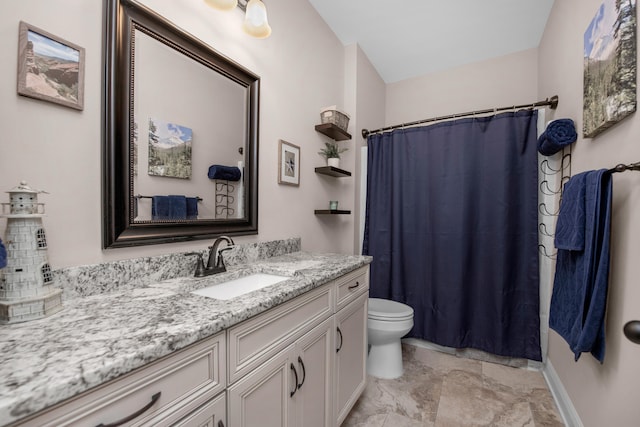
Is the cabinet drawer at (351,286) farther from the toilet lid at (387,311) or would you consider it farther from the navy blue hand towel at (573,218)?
the navy blue hand towel at (573,218)

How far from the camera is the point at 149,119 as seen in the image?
1093 millimetres

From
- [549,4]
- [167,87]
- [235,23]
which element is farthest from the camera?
Result: [549,4]

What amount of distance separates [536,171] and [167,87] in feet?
7.72

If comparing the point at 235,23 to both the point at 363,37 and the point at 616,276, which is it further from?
the point at 616,276

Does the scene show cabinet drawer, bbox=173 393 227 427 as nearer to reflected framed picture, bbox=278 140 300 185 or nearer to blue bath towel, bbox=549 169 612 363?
reflected framed picture, bbox=278 140 300 185

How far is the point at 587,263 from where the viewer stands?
113 cm

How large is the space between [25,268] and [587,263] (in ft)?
6.15

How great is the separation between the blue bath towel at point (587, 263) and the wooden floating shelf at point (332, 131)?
142 centimetres

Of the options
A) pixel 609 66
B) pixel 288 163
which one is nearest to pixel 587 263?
pixel 609 66

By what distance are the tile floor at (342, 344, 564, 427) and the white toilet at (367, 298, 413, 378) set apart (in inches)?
2.9

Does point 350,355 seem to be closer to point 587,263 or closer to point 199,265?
point 199,265

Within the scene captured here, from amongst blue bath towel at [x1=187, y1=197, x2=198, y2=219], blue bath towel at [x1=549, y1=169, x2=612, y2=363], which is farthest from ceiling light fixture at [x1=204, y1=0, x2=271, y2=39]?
blue bath towel at [x1=549, y1=169, x2=612, y2=363]

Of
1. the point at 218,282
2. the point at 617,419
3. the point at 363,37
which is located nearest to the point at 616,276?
the point at 617,419

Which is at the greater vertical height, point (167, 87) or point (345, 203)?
point (167, 87)
